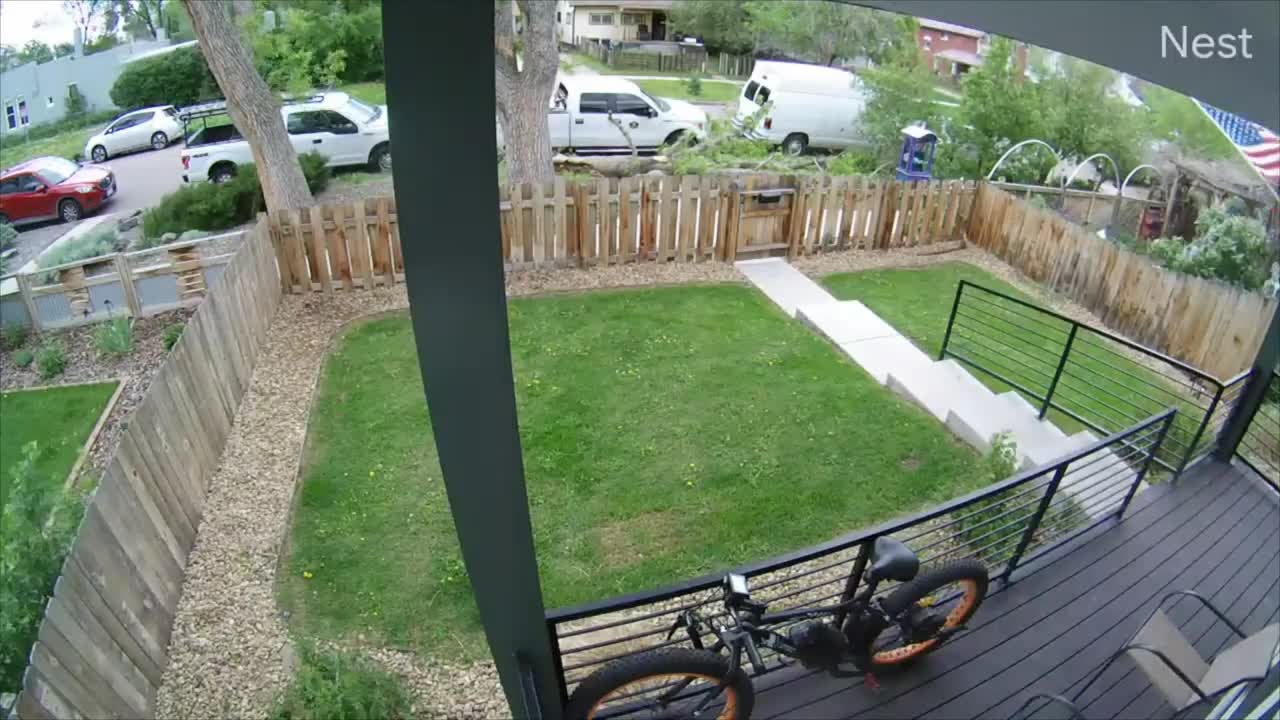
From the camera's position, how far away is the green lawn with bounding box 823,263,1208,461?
248 inches

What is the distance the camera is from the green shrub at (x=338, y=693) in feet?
11.4

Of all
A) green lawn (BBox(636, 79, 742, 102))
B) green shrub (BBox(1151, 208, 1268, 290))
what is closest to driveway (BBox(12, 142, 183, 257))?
green lawn (BBox(636, 79, 742, 102))

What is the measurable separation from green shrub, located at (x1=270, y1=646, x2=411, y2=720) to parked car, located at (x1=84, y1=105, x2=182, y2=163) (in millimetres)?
14853

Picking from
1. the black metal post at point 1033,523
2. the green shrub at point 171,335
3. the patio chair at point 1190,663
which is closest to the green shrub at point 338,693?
the patio chair at point 1190,663

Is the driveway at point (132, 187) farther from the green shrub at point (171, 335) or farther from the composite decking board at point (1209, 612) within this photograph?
the composite decking board at point (1209, 612)

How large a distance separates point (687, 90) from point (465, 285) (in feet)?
70.9

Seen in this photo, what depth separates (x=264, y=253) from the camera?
23.4 feet

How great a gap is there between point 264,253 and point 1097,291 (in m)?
8.68

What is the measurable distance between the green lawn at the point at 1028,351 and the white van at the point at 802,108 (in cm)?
643

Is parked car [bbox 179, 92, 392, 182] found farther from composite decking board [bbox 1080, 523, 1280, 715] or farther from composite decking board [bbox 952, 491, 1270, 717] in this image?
composite decking board [bbox 1080, 523, 1280, 715]

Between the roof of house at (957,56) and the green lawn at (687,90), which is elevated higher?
the roof of house at (957,56)

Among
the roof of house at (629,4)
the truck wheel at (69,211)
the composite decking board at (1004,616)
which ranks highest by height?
the roof of house at (629,4)

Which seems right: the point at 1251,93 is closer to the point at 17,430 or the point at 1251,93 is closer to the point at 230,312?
the point at 230,312

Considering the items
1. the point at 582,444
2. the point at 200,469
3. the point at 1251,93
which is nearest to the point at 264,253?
the point at 200,469
